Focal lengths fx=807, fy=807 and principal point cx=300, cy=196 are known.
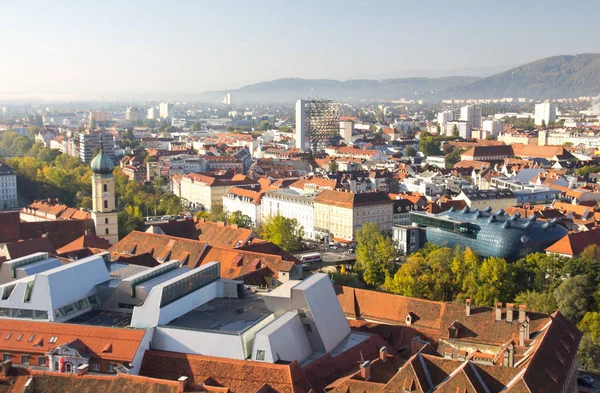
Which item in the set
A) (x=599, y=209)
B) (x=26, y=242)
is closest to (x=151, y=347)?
(x=26, y=242)

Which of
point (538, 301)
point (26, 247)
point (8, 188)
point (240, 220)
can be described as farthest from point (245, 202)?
point (538, 301)

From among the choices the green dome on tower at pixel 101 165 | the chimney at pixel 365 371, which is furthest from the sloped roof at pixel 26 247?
the chimney at pixel 365 371

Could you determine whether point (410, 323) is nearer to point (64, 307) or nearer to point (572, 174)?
point (64, 307)

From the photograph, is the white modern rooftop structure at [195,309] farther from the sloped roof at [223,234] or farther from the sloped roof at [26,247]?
the sloped roof at [223,234]

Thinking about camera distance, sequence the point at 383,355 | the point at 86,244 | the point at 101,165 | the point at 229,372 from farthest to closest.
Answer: the point at 101,165
the point at 86,244
the point at 383,355
the point at 229,372

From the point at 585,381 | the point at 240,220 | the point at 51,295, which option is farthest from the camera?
the point at 240,220

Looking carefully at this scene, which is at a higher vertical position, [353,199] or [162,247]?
[162,247]

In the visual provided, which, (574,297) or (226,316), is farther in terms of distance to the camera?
(574,297)

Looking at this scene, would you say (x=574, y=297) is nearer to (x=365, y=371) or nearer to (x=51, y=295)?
(x=365, y=371)
